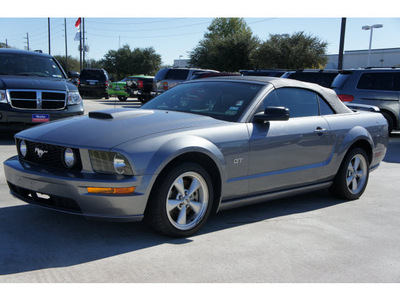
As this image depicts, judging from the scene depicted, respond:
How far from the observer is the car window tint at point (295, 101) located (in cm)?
486

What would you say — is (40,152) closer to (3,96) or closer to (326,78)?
(3,96)

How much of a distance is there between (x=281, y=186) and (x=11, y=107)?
236 inches

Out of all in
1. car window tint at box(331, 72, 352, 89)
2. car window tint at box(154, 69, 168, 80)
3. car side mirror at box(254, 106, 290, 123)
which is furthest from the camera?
car window tint at box(154, 69, 168, 80)

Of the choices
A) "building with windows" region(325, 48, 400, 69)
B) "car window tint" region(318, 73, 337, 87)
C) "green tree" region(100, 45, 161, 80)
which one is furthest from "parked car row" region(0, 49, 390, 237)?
"green tree" region(100, 45, 161, 80)

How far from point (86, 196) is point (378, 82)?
10.4 m

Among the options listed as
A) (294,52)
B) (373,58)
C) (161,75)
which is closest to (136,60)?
(373,58)

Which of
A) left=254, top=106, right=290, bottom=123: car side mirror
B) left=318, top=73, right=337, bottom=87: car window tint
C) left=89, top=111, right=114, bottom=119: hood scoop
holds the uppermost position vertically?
left=318, top=73, right=337, bottom=87: car window tint

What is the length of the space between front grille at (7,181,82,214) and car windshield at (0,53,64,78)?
626cm

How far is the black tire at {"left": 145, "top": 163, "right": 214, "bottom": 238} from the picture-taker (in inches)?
148

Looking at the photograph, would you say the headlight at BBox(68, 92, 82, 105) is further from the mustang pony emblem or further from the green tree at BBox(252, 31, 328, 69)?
the green tree at BBox(252, 31, 328, 69)

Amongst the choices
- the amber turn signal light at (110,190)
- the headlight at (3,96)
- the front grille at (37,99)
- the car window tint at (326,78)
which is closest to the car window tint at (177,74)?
the car window tint at (326,78)

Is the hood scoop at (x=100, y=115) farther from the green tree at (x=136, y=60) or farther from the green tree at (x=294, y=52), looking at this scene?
the green tree at (x=136, y=60)

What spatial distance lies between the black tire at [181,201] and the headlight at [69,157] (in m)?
0.72

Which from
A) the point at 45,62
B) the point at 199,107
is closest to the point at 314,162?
the point at 199,107
